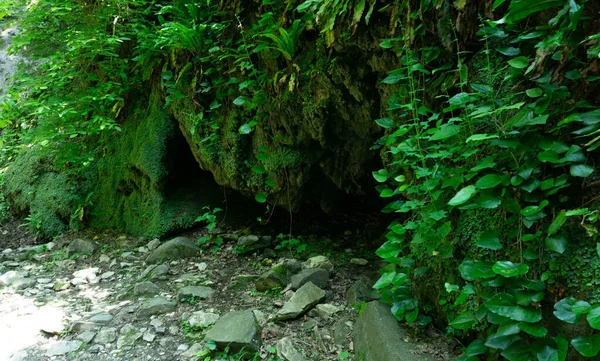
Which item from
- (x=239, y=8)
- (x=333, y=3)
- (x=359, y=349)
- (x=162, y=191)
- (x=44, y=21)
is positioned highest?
(x=44, y=21)

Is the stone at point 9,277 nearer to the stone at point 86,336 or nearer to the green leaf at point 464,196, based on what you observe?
the stone at point 86,336

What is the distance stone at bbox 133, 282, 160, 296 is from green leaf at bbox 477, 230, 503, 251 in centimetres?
335

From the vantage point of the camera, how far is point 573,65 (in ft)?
6.29

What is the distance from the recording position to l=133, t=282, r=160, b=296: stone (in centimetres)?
423

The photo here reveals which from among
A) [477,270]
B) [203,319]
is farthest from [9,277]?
[477,270]

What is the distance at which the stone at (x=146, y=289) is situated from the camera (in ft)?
13.9

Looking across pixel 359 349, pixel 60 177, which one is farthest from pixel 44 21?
pixel 359 349

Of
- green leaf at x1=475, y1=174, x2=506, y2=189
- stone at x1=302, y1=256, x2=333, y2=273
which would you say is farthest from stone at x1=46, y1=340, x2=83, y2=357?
green leaf at x1=475, y1=174, x2=506, y2=189

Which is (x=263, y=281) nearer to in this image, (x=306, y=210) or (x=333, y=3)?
(x=306, y=210)

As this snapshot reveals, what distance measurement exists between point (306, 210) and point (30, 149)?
525 centimetres

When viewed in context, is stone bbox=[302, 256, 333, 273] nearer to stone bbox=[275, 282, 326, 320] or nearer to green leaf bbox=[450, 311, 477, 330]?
stone bbox=[275, 282, 326, 320]

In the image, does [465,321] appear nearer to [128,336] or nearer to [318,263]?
[318,263]

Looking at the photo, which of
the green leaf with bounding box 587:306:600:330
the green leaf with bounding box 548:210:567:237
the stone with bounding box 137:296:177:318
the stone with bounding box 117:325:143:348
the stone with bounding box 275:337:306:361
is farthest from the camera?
the stone with bounding box 137:296:177:318

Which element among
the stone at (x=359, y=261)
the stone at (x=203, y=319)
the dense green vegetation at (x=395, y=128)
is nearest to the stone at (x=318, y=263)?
the stone at (x=359, y=261)
